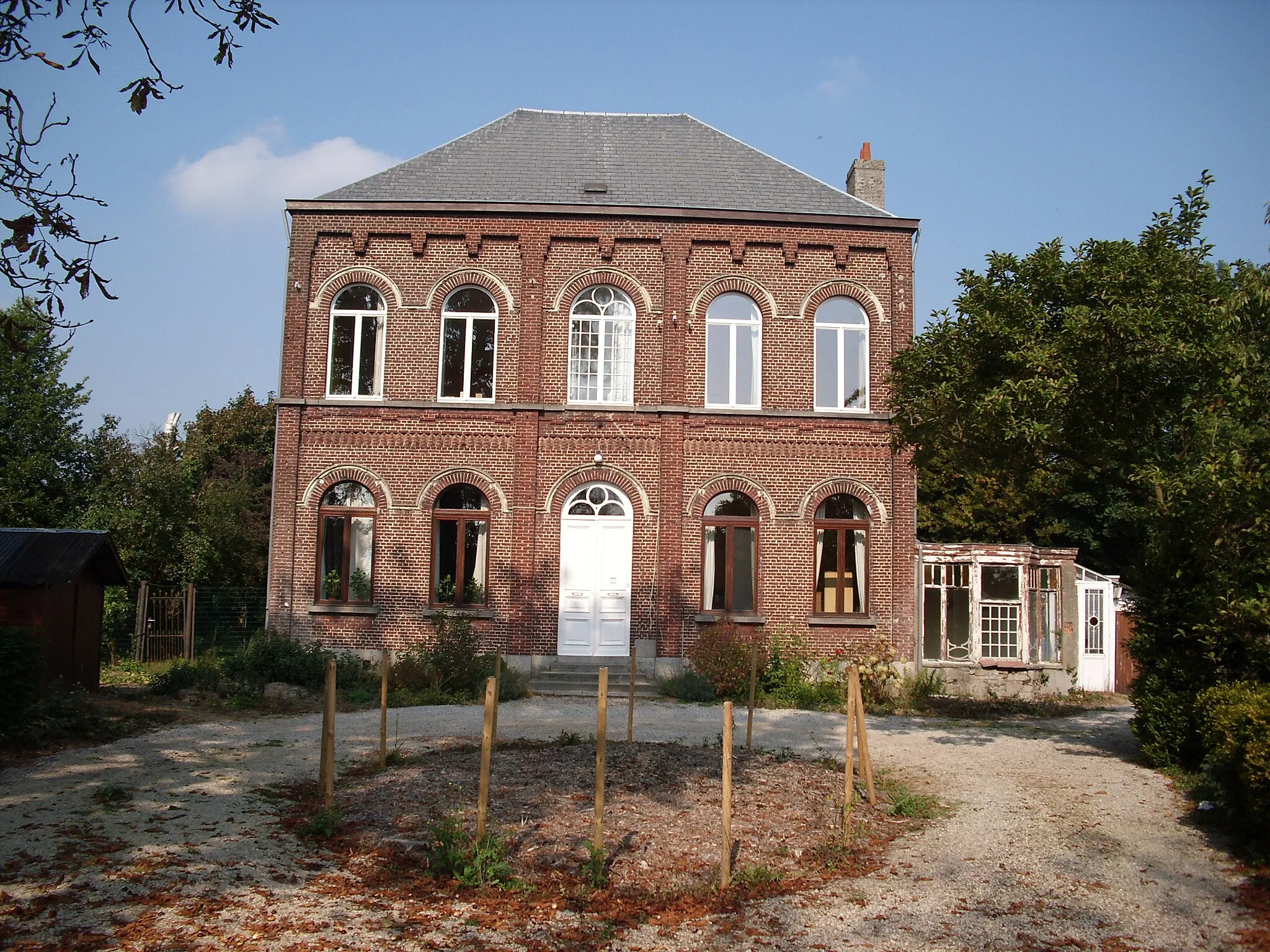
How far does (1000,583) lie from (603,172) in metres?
10.8

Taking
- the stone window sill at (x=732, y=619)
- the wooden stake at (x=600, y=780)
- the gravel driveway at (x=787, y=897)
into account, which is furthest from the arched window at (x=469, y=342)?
the wooden stake at (x=600, y=780)

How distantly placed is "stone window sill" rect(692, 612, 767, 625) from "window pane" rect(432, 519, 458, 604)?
4.36 metres

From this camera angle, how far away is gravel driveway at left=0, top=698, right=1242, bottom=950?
19.1ft

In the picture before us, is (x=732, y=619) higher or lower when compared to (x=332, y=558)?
lower

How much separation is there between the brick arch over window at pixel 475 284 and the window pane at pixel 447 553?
397 centimetres

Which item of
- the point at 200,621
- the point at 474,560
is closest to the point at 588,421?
the point at 474,560

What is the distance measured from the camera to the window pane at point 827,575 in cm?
1873

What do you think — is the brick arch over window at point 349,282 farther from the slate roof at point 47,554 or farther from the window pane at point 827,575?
the window pane at point 827,575

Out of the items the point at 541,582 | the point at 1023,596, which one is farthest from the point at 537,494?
the point at 1023,596

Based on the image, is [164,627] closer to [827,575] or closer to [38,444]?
[38,444]

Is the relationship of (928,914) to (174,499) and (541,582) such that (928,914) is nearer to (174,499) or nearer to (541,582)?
(541,582)

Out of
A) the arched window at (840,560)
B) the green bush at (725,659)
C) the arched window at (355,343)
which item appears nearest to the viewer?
the green bush at (725,659)

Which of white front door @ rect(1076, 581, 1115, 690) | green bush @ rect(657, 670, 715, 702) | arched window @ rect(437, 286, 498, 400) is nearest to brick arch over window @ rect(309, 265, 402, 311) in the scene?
arched window @ rect(437, 286, 498, 400)

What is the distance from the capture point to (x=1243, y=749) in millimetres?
7723
